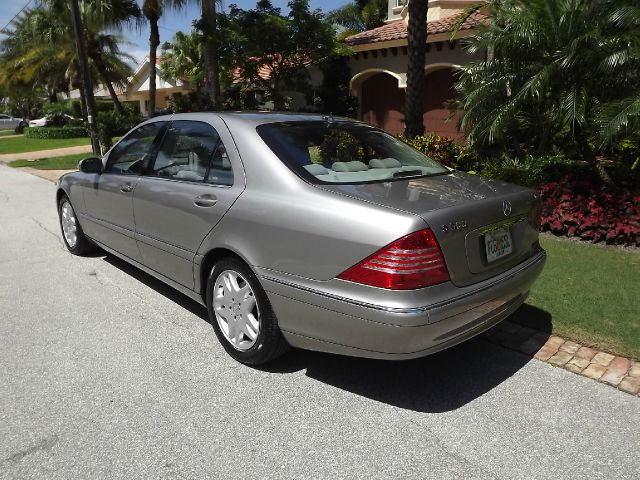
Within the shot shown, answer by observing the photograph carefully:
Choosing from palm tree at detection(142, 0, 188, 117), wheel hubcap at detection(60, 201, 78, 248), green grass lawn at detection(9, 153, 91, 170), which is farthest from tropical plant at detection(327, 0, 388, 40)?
wheel hubcap at detection(60, 201, 78, 248)

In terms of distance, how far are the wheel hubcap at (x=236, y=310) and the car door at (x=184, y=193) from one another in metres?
0.33

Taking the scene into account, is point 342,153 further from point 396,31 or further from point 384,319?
point 396,31

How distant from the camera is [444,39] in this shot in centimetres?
1416

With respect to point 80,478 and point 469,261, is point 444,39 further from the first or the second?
point 80,478

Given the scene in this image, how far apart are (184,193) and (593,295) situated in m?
3.41

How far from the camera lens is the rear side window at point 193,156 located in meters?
3.62

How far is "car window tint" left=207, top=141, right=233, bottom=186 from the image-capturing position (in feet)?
11.5

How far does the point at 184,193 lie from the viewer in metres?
3.78

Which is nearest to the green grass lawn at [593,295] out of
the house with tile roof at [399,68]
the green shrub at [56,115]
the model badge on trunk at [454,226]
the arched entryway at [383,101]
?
the model badge on trunk at [454,226]

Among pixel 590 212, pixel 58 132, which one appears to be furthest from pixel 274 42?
pixel 58 132

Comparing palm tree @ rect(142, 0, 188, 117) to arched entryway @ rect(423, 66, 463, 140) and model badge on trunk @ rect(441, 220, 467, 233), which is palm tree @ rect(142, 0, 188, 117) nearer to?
arched entryway @ rect(423, 66, 463, 140)

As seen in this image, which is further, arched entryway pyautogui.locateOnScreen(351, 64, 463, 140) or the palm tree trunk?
arched entryway pyautogui.locateOnScreen(351, 64, 463, 140)

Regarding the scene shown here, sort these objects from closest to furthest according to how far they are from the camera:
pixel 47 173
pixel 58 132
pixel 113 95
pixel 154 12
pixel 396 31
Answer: pixel 47 173 → pixel 396 31 → pixel 154 12 → pixel 113 95 → pixel 58 132

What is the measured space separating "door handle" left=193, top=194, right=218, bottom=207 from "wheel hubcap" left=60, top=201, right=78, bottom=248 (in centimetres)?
287
